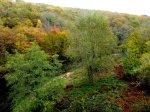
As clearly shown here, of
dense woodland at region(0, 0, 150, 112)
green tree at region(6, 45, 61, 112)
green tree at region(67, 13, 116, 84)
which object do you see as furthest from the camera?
green tree at region(67, 13, 116, 84)

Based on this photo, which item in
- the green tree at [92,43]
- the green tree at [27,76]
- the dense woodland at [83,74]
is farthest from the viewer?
the green tree at [92,43]

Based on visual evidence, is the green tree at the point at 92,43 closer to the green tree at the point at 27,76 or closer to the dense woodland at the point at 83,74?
the dense woodland at the point at 83,74

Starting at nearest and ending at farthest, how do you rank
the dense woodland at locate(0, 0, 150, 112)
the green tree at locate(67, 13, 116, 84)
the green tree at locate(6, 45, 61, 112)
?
the dense woodland at locate(0, 0, 150, 112) → the green tree at locate(6, 45, 61, 112) → the green tree at locate(67, 13, 116, 84)

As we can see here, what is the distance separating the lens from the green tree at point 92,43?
138 ft

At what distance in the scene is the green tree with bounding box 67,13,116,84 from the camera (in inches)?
1652

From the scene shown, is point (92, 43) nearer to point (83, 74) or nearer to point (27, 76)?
point (83, 74)

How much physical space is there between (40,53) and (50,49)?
28.8 meters

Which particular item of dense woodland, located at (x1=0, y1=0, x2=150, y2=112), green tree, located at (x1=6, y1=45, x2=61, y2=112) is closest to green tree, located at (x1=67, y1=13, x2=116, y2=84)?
dense woodland, located at (x1=0, y1=0, x2=150, y2=112)

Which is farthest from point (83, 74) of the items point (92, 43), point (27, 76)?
point (27, 76)

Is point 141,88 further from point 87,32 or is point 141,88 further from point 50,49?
point 50,49

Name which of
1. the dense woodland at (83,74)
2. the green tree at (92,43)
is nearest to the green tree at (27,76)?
the dense woodland at (83,74)

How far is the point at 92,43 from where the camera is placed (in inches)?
1661

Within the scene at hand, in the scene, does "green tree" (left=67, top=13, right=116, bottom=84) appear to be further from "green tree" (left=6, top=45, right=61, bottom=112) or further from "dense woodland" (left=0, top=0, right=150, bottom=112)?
"green tree" (left=6, top=45, right=61, bottom=112)

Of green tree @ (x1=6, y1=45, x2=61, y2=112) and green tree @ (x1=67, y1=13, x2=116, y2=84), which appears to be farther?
green tree @ (x1=67, y1=13, x2=116, y2=84)
